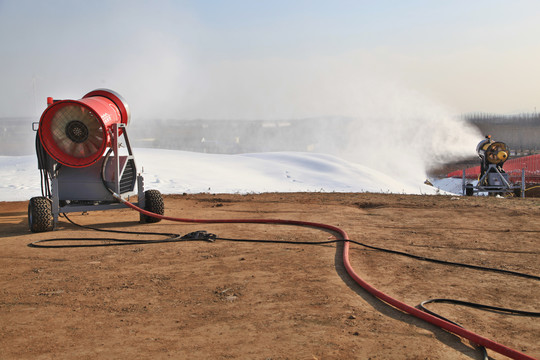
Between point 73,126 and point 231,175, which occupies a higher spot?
point 73,126

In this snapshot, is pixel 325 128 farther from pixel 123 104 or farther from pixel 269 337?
pixel 269 337

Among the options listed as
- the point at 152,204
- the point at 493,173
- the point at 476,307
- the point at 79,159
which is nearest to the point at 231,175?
the point at 152,204

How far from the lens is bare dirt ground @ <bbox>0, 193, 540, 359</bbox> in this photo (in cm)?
330

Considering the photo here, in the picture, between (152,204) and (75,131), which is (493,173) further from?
(75,131)

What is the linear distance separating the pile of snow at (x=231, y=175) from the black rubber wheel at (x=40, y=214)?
4.01m

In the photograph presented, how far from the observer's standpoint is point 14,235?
7484mm

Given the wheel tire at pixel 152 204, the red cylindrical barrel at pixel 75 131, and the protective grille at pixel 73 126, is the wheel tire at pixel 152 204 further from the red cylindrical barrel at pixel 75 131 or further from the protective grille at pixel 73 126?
the protective grille at pixel 73 126

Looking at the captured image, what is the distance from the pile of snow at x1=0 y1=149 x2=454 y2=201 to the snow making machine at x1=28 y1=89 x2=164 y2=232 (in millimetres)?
3444

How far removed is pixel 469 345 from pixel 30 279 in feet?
13.5

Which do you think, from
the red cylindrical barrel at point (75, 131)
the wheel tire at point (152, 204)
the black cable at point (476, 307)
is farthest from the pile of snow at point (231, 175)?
the black cable at point (476, 307)

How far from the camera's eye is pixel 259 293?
4.41m

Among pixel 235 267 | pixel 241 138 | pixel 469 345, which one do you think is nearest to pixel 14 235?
pixel 235 267

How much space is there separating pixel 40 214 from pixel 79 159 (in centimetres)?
102

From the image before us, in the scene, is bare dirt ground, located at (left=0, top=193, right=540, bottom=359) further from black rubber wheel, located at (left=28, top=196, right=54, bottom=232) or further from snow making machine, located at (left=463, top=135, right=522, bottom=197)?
snow making machine, located at (left=463, top=135, right=522, bottom=197)
